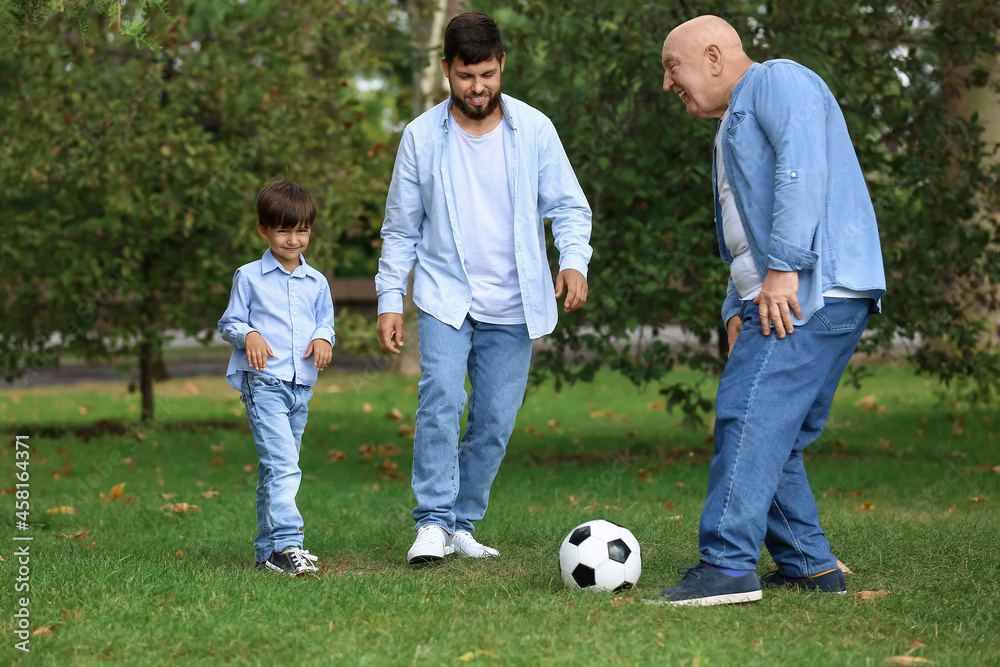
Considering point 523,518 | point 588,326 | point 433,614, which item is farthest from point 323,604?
point 588,326

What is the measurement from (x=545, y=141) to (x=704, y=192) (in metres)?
3.03

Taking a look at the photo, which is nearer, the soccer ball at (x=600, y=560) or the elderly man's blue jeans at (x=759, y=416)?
the elderly man's blue jeans at (x=759, y=416)

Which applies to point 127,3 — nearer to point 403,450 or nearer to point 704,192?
point 403,450

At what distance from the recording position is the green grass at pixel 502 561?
3303mm

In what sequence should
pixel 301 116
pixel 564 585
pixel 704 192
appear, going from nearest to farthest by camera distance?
pixel 564 585
pixel 704 192
pixel 301 116

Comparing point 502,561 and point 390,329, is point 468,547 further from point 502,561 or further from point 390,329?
point 390,329

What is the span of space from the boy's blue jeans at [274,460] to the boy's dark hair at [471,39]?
5.23 feet

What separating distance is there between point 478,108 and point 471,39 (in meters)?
0.32

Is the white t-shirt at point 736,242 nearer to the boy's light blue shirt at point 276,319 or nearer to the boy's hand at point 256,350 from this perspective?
the boy's light blue shirt at point 276,319

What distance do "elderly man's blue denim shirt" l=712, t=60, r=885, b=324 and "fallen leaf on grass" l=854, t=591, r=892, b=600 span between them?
109 centimetres

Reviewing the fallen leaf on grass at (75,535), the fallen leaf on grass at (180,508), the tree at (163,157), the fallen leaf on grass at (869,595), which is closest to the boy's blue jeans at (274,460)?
the fallen leaf on grass at (75,535)

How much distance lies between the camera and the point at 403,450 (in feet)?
31.4

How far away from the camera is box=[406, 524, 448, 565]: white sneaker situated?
448 cm

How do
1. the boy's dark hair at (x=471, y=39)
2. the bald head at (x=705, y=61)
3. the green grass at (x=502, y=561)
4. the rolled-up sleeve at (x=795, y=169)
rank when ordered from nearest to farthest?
the green grass at (x=502, y=561) → the rolled-up sleeve at (x=795, y=169) → the bald head at (x=705, y=61) → the boy's dark hair at (x=471, y=39)
